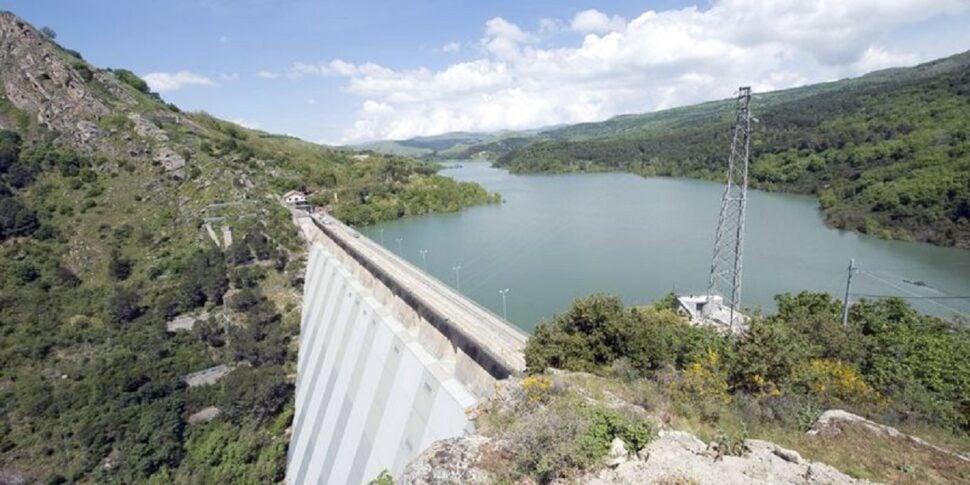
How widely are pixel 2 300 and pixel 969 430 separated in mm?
44026

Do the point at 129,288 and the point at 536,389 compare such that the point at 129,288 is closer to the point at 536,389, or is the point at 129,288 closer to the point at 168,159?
the point at 168,159

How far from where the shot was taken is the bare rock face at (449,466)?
17.9ft

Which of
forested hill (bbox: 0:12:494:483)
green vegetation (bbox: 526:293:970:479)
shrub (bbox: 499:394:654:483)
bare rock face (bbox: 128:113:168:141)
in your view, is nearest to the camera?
shrub (bbox: 499:394:654:483)

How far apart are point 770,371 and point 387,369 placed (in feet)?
34.3

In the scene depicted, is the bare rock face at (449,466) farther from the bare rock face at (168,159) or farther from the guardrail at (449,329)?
the bare rock face at (168,159)

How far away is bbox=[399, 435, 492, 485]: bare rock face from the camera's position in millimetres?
5461

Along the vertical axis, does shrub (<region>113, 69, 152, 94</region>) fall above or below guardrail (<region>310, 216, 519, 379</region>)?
above

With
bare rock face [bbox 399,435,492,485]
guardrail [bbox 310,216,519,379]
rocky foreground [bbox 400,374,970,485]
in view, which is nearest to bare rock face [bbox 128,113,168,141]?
guardrail [bbox 310,216,519,379]

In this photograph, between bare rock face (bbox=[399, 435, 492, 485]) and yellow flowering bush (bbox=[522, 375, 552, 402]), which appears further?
yellow flowering bush (bbox=[522, 375, 552, 402])

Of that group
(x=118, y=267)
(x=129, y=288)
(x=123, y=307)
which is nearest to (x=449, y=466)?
(x=123, y=307)

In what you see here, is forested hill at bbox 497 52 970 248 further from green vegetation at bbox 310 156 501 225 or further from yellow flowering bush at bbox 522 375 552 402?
green vegetation at bbox 310 156 501 225

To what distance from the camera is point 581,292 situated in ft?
102

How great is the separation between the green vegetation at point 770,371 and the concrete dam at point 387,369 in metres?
2.30

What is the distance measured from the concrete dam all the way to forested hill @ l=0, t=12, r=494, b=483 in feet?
16.5
